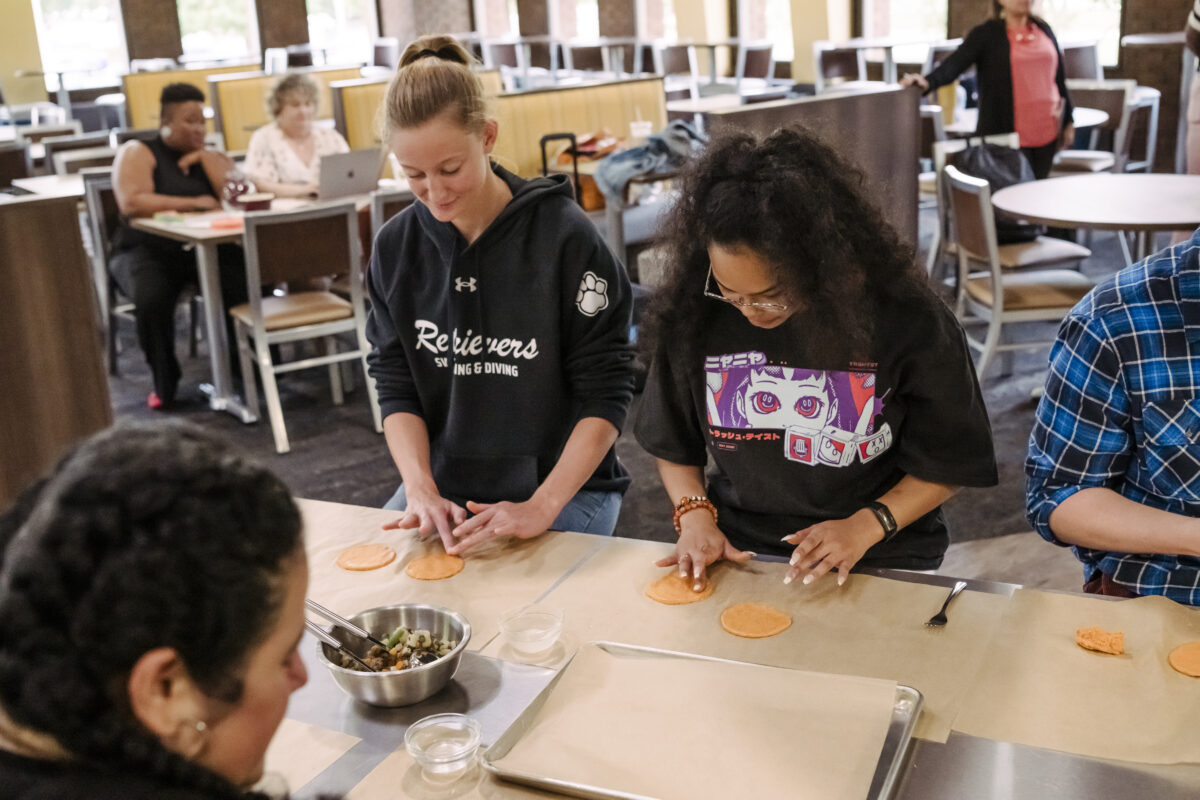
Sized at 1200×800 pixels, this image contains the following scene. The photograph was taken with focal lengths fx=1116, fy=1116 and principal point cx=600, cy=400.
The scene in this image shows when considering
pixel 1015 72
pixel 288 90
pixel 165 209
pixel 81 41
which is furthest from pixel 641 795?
pixel 81 41

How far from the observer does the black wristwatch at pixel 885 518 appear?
1.54m

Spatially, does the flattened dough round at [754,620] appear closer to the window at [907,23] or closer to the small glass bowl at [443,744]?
the small glass bowl at [443,744]

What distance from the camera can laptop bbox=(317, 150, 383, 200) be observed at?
4.53 meters

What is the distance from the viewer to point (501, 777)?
107 centimetres

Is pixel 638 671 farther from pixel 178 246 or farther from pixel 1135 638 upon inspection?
pixel 178 246

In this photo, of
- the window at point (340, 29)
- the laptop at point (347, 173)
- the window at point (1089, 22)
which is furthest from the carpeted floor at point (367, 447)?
the window at point (340, 29)

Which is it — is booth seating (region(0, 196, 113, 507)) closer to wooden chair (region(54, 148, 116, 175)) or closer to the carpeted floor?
the carpeted floor

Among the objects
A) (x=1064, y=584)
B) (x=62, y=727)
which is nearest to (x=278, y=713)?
(x=62, y=727)

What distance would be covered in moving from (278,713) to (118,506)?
0.17 meters

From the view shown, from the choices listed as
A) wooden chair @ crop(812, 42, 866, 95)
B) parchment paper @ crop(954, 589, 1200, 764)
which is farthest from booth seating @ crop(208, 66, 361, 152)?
parchment paper @ crop(954, 589, 1200, 764)

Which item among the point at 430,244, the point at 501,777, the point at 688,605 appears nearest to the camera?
the point at 501,777

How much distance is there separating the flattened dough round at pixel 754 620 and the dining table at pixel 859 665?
0.04 feet

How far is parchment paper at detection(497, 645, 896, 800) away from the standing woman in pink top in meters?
4.33

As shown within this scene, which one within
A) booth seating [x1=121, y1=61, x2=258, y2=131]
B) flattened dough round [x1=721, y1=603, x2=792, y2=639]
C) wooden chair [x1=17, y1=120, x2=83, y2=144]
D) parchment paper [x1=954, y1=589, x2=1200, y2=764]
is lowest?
parchment paper [x1=954, y1=589, x2=1200, y2=764]
